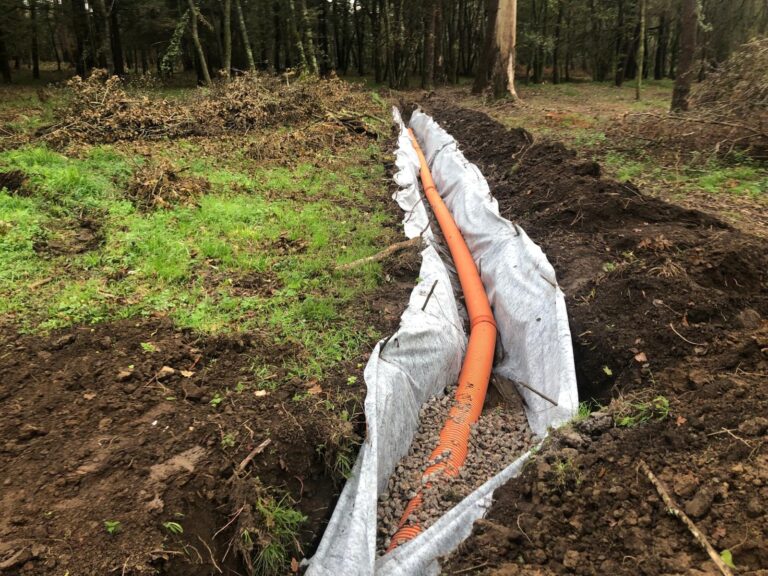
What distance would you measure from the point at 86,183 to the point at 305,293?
11.4ft

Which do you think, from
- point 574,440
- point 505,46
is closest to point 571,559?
point 574,440

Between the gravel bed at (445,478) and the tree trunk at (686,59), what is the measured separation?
21.4 feet

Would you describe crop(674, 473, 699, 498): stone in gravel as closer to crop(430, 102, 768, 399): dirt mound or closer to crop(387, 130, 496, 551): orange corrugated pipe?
crop(430, 102, 768, 399): dirt mound

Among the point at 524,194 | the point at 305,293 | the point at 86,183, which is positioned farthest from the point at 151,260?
the point at 524,194

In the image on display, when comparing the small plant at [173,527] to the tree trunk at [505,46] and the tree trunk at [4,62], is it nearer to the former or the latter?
the tree trunk at [505,46]

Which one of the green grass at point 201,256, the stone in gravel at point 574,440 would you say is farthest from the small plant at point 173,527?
the stone in gravel at point 574,440

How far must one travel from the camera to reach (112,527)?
2.07 m

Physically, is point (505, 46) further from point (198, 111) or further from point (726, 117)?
point (198, 111)

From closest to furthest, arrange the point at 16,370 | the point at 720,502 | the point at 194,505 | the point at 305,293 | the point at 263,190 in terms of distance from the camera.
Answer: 1. the point at 720,502
2. the point at 194,505
3. the point at 16,370
4. the point at 305,293
5. the point at 263,190

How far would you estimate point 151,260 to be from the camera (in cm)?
432

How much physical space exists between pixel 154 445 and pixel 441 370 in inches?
79.3

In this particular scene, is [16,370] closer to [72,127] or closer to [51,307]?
[51,307]

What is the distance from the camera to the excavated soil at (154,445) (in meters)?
2.07

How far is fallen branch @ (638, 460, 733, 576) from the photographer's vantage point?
1.64 meters
